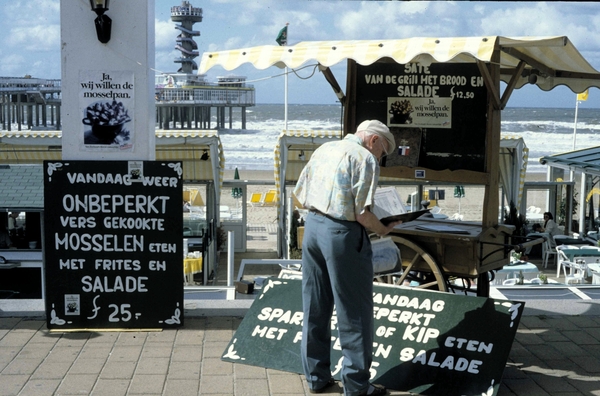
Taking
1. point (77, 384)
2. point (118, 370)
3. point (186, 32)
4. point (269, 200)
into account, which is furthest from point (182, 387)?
point (186, 32)

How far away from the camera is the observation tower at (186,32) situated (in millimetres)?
97438

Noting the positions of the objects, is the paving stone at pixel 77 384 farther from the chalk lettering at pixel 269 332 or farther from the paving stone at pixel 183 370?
the chalk lettering at pixel 269 332

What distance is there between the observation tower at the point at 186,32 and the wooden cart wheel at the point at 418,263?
94.1m

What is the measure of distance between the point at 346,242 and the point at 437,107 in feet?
6.14

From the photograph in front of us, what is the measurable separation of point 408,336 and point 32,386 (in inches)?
85.0

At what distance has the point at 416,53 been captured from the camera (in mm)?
4461

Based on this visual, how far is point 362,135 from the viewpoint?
405 centimetres

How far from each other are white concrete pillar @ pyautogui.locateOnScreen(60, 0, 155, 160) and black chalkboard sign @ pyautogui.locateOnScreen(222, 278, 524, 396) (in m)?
1.56

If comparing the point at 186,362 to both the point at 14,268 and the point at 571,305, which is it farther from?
the point at 14,268

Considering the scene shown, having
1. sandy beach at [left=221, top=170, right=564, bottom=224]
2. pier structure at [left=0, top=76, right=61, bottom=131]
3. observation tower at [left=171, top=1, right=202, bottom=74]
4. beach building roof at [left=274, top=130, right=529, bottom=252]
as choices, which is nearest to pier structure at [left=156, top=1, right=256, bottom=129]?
pier structure at [left=0, top=76, right=61, bottom=131]

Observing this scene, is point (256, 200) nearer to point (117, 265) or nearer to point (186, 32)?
point (117, 265)

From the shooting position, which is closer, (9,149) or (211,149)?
(211,149)

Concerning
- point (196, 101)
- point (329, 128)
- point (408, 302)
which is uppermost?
point (196, 101)

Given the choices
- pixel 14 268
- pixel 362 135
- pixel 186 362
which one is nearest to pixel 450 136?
pixel 362 135
